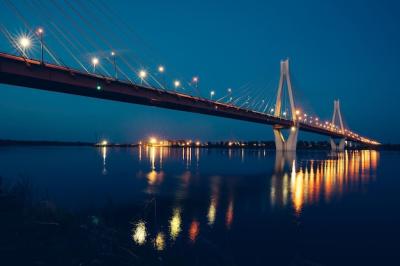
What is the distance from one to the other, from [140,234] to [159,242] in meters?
1.13

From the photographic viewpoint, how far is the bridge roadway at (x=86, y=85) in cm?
2502

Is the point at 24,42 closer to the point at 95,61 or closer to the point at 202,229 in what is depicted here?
the point at 95,61

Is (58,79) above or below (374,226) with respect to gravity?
above

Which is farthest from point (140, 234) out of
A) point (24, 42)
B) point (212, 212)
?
point (24, 42)

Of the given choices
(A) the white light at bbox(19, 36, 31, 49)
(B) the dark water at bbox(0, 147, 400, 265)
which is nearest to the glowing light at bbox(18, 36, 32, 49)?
(A) the white light at bbox(19, 36, 31, 49)

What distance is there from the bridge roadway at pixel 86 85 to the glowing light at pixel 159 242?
1813 cm

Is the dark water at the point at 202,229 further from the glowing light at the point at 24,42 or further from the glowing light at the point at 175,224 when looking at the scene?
the glowing light at the point at 24,42

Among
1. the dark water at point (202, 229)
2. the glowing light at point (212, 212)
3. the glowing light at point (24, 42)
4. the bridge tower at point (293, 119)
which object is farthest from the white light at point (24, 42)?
the bridge tower at point (293, 119)

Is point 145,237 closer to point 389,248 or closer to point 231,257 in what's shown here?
point 231,257

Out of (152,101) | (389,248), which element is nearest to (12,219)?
(389,248)

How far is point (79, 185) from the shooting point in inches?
1088

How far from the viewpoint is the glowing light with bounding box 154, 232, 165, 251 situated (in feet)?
34.1

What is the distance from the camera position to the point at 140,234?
38.9 feet

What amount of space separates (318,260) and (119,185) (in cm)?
1985
